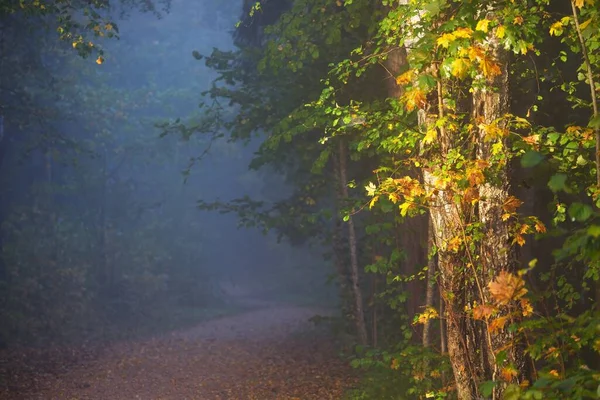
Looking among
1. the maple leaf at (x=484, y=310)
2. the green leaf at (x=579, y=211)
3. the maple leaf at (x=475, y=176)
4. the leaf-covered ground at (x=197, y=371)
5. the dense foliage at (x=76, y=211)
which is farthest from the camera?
the dense foliage at (x=76, y=211)

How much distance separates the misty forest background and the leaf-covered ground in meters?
0.92

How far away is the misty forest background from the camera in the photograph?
501cm

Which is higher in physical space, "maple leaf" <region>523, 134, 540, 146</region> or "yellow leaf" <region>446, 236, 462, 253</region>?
"maple leaf" <region>523, 134, 540, 146</region>

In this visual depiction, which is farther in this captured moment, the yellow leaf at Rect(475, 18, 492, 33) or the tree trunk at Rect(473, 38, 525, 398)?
the tree trunk at Rect(473, 38, 525, 398)

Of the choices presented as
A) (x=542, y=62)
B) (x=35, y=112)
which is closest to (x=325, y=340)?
(x=542, y=62)

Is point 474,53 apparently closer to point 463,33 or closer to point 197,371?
point 463,33

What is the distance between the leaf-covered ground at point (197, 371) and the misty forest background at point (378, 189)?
923mm

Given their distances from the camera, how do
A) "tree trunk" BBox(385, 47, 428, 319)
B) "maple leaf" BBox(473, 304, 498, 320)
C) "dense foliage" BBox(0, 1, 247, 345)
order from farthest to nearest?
"dense foliage" BBox(0, 1, 247, 345) → "tree trunk" BBox(385, 47, 428, 319) → "maple leaf" BBox(473, 304, 498, 320)

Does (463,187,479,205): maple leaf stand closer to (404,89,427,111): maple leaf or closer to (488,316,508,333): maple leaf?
(404,89,427,111): maple leaf

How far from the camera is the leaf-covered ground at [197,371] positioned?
9492 millimetres

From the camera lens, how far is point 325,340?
14.0m

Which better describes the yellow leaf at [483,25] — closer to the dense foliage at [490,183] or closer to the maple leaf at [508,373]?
the dense foliage at [490,183]

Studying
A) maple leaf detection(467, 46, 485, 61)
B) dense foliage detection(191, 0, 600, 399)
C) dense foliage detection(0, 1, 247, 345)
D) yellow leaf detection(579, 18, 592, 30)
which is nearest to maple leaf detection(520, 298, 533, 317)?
dense foliage detection(191, 0, 600, 399)

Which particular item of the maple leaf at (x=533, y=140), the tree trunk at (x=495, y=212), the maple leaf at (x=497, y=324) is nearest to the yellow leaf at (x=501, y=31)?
the tree trunk at (x=495, y=212)
